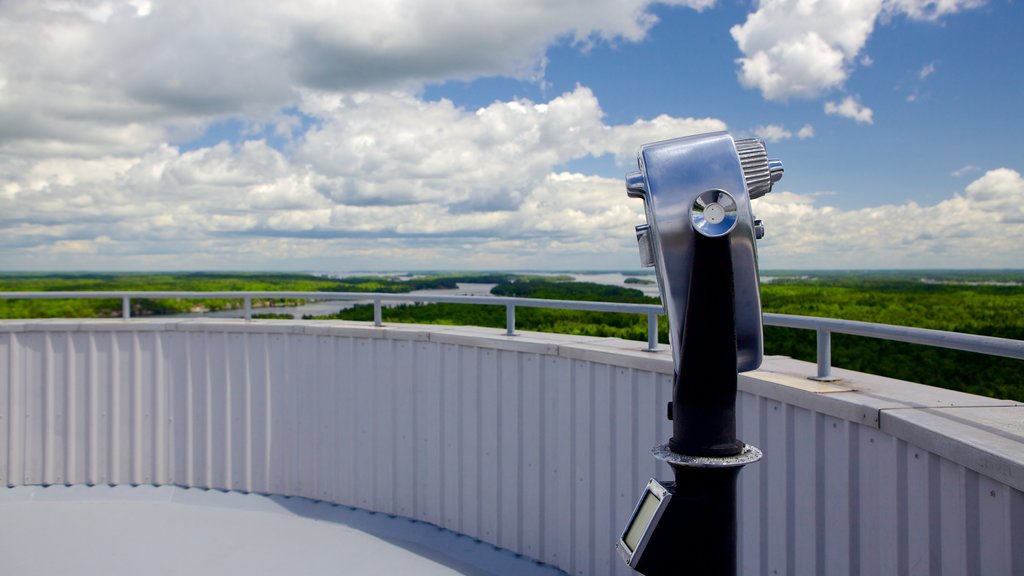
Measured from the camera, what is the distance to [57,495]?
6.25 m

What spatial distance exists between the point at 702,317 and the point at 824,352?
1492 millimetres

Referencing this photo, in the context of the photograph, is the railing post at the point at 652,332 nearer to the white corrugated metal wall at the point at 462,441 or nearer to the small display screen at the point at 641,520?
the white corrugated metal wall at the point at 462,441

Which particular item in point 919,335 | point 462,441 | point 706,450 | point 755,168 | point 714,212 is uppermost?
point 755,168

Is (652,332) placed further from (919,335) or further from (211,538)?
(211,538)

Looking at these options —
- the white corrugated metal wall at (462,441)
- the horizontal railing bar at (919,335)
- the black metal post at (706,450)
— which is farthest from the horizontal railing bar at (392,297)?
the black metal post at (706,450)

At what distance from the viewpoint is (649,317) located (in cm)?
415

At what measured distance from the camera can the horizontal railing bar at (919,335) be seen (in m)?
2.14

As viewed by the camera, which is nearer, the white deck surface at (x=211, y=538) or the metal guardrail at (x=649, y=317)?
the metal guardrail at (x=649, y=317)

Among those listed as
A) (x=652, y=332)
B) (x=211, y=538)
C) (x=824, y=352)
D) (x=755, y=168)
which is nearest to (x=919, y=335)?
(x=824, y=352)

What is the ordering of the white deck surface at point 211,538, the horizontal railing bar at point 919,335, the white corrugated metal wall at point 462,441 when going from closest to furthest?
the horizontal railing bar at point 919,335, the white corrugated metal wall at point 462,441, the white deck surface at point 211,538

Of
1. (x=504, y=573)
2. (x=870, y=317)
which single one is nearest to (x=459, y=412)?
(x=504, y=573)

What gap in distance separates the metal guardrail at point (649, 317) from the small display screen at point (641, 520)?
1.07 metres

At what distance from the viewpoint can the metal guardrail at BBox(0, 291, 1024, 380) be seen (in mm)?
2244

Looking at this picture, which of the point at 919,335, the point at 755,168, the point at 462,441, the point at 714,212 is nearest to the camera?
the point at 714,212
